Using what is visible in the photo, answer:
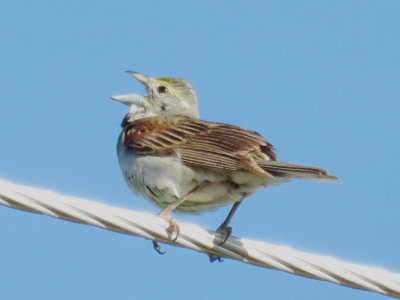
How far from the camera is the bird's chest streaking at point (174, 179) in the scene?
303 inches

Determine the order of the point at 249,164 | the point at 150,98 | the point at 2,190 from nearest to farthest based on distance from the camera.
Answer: the point at 2,190 → the point at 249,164 → the point at 150,98

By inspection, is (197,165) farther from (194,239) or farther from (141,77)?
(194,239)

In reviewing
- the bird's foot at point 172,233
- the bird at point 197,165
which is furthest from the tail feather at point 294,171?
the bird's foot at point 172,233

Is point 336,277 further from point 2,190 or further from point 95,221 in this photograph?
point 2,190

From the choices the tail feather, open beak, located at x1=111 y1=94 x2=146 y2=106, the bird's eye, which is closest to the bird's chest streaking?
the tail feather

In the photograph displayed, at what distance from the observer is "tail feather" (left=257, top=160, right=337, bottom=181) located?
6.61 meters

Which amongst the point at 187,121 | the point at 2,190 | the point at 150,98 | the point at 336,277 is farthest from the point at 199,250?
the point at 150,98

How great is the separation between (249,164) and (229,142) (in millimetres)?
484

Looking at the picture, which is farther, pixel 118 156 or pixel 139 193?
pixel 118 156

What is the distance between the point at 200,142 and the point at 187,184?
380mm

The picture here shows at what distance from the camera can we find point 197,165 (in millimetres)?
7828

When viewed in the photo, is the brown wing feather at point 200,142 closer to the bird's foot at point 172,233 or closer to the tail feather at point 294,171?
the tail feather at point 294,171

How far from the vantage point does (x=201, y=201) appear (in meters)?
7.88

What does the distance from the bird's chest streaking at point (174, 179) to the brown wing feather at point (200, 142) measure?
0.05ft
